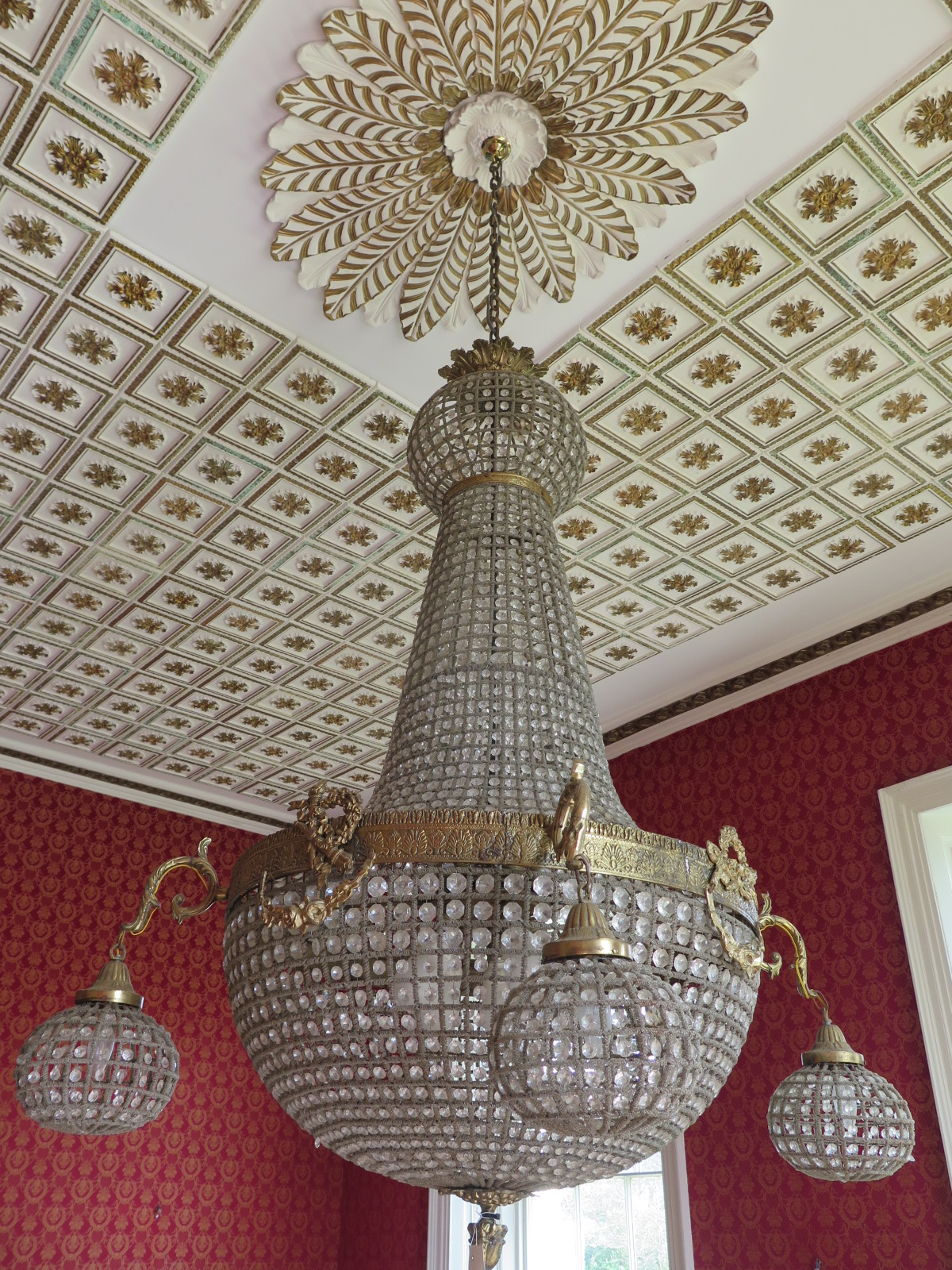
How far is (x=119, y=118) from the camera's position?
7.41 feet

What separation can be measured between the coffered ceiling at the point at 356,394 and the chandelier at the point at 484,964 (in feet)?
4.78

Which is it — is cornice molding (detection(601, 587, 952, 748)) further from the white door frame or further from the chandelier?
the chandelier

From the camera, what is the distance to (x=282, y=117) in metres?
2.26

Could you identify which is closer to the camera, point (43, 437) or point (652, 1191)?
point (43, 437)

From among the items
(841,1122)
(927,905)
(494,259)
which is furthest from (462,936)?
(927,905)

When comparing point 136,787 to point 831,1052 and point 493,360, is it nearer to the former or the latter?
point 493,360

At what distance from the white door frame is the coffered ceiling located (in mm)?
696

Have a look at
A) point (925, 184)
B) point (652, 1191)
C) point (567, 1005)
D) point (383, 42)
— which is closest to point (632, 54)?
point (383, 42)

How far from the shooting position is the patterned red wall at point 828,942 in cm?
328

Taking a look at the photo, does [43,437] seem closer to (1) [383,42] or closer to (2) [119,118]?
(2) [119,118]

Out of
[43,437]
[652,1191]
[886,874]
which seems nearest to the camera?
[43,437]

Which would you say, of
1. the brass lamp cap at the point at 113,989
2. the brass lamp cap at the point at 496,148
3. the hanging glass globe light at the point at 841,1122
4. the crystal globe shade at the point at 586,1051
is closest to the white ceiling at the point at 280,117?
the brass lamp cap at the point at 496,148

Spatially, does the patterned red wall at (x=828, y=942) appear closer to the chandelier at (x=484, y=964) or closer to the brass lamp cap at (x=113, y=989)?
the chandelier at (x=484, y=964)

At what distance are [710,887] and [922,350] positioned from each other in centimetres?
224
